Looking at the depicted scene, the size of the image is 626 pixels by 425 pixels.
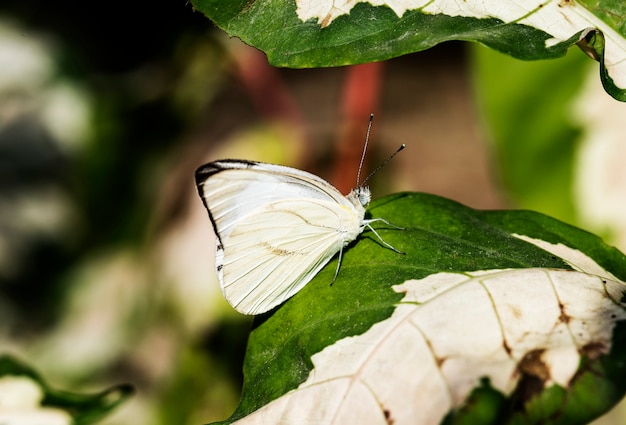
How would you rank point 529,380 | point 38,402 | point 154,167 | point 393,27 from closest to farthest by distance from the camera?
point 529,380
point 393,27
point 38,402
point 154,167

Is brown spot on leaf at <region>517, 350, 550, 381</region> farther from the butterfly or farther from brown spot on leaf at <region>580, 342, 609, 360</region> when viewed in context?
the butterfly

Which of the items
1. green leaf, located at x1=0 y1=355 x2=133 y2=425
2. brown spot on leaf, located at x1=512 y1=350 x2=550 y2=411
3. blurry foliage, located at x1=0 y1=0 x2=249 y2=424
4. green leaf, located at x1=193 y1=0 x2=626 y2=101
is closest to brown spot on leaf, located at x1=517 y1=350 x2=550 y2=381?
brown spot on leaf, located at x1=512 y1=350 x2=550 y2=411

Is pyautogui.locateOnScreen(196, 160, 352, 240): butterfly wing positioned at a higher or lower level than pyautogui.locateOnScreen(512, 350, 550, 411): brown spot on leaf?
lower

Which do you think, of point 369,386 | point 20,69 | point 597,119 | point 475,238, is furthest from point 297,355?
point 20,69

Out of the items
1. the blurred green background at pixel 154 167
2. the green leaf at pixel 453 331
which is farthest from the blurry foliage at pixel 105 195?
the green leaf at pixel 453 331

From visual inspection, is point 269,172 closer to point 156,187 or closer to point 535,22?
point 535,22

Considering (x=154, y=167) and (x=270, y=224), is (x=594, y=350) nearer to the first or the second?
(x=270, y=224)

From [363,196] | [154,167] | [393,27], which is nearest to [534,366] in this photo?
[393,27]
